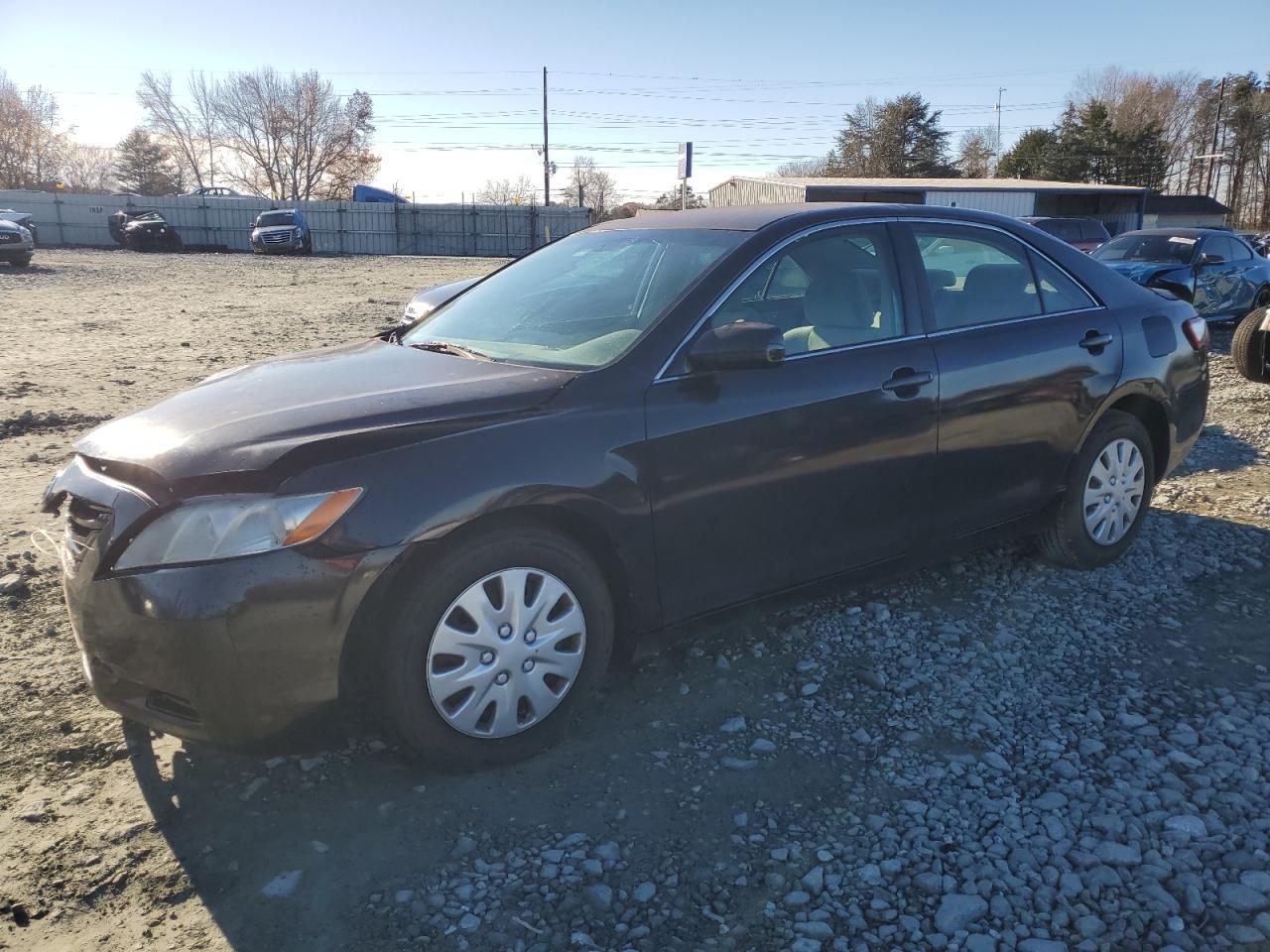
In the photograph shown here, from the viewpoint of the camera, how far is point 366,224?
43.5 meters

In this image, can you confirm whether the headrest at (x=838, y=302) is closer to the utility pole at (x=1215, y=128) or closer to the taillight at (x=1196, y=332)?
the taillight at (x=1196, y=332)

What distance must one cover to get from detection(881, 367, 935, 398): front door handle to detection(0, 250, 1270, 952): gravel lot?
2.64 feet

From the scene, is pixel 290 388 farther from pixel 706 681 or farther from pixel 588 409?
pixel 706 681

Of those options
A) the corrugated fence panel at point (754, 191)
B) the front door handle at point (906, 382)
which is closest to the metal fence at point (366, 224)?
the corrugated fence panel at point (754, 191)

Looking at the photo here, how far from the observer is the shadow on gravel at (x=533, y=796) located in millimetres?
2493

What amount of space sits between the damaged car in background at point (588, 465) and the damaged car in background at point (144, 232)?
38.3m

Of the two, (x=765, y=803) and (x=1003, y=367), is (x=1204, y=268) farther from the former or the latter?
(x=765, y=803)

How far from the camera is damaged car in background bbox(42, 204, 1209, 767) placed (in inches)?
104

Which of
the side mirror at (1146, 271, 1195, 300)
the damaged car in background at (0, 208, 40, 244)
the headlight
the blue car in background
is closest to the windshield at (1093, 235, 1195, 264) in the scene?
the blue car in background

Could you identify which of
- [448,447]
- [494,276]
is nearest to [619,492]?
[448,447]

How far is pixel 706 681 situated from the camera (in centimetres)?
364

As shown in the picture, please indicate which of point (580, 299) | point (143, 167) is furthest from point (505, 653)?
point (143, 167)

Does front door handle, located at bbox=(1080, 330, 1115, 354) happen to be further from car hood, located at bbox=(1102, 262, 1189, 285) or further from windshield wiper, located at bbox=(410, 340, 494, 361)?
car hood, located at bbox=(1102, 262, 1189, 285)

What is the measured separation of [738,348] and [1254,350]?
878cm
